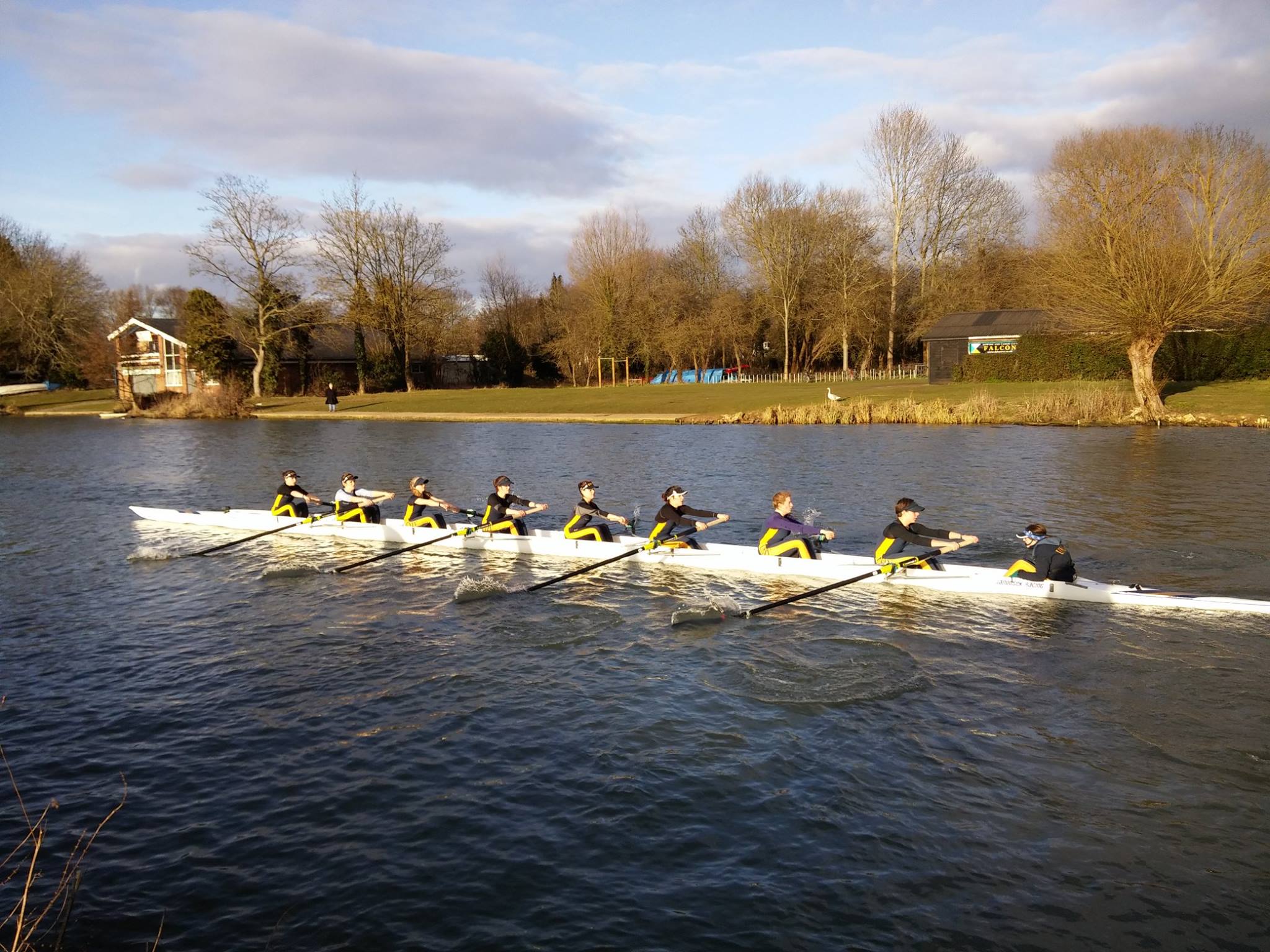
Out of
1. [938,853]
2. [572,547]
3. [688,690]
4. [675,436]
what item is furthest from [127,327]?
[938,853]

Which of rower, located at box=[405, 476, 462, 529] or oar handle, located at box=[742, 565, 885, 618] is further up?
rower, located at box=[405, 476, 462, 529]

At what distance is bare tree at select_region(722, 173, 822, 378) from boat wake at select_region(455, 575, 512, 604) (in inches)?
2151

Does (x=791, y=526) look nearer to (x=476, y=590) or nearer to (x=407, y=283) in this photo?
(x=476, y=590)

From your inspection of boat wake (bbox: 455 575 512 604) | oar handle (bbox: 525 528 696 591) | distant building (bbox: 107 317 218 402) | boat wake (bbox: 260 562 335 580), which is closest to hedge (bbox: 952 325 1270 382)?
oar handle (bbox: 525 528 696 591)

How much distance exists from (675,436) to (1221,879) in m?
33.5

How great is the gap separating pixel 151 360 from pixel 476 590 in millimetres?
60796

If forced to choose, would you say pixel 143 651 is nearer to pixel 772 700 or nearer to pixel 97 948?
pixel 97 948

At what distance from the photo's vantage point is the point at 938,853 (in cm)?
754

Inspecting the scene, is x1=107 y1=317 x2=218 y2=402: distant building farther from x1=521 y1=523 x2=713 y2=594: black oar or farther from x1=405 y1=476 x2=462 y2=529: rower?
x1=521 y1=523 x2=713 y2=594: black oar

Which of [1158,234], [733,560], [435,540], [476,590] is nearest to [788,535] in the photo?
[733,560]

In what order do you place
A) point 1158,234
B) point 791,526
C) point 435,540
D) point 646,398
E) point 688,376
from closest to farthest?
1. point 791,526
2. point 435,540
3. point 1158,234
4. point 646,398
5. point 688,376

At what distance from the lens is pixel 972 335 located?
55.2 metres

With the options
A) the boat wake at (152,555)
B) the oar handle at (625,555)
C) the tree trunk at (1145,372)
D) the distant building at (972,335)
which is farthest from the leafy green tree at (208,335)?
the tree trunk at (1145,372)

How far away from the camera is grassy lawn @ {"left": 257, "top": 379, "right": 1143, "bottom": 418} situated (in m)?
49.3
